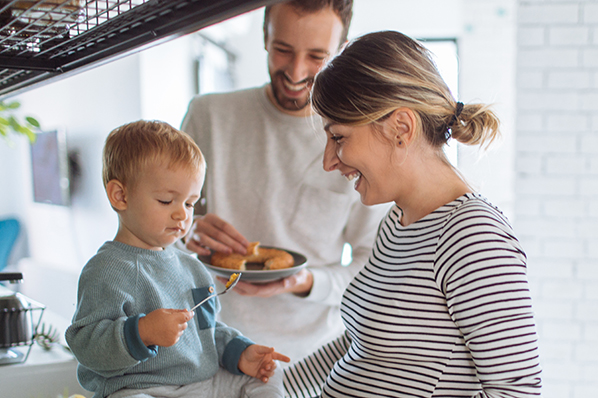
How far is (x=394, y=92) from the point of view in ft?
2.92

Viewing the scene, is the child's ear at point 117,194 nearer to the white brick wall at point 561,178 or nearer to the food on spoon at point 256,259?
the food on spoon at point 256,259

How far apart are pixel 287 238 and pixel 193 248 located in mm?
319

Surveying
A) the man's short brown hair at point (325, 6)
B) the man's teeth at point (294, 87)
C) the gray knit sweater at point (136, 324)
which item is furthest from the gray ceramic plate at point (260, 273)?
the man's short brown hair at point (325, 6)

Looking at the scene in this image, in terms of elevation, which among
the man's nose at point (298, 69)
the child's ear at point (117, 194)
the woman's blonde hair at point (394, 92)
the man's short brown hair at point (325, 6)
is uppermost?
the man's short brown hair at point (325, 6)

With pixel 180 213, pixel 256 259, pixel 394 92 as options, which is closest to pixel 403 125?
pixel 394 92

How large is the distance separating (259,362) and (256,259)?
16.4 inches

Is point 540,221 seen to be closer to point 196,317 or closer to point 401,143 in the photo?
point 401,143

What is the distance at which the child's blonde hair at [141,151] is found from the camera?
2.97 ft

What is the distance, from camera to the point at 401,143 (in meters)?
0.93

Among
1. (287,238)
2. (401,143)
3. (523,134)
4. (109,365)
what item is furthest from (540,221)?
(109,365)

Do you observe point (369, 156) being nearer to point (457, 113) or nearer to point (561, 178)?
point (457, 113)

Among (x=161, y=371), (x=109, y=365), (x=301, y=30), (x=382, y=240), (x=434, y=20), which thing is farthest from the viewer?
(x=434, y=20)

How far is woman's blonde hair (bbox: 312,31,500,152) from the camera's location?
890 mm

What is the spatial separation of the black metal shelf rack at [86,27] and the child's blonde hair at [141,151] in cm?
14
